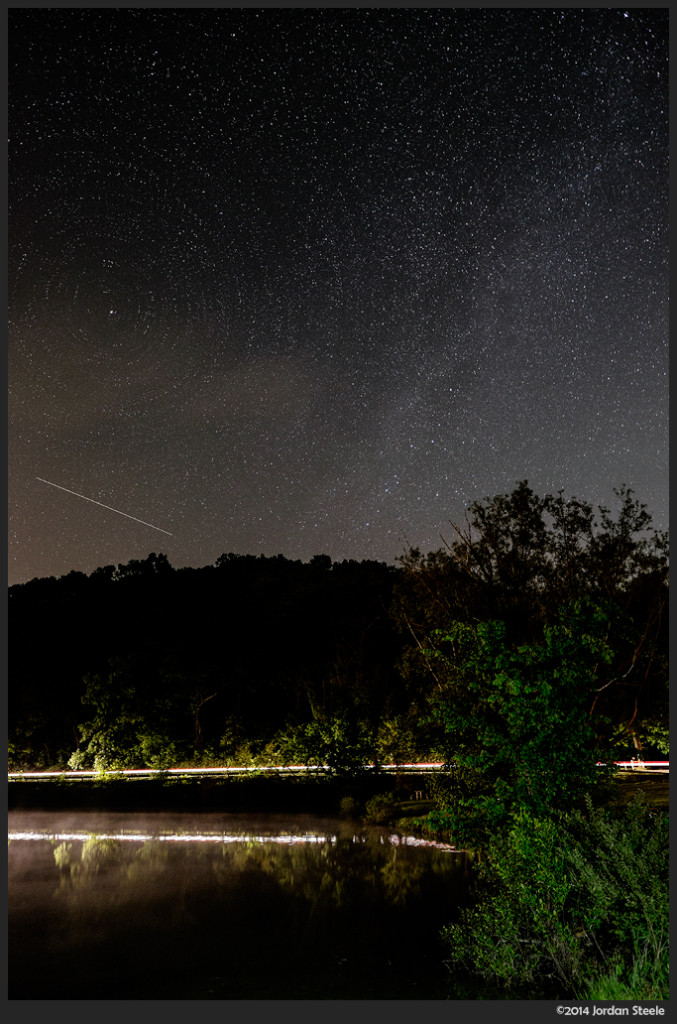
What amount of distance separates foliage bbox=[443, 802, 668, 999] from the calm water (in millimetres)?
919

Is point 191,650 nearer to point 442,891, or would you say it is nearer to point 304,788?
point 304,788

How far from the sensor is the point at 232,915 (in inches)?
532

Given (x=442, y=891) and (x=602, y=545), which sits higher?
(x=602, y=545)

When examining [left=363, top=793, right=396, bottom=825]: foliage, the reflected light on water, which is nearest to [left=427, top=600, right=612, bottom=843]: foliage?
the reflected light on water

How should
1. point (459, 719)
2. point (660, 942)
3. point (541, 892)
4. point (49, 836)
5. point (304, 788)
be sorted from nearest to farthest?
point (660, 942) → point (541, 892) → point (459, 719) → point (49, 836) → point (304, 788)

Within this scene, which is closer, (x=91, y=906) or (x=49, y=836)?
(x=91, y=906)

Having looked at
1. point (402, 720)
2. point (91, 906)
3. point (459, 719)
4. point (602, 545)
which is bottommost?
point (91, 906)

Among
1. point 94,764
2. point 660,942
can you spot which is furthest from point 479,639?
point 94,764

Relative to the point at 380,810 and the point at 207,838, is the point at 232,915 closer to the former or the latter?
the point at 207,838

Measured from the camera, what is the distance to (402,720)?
81.3ft

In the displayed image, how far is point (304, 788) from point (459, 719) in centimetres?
2488

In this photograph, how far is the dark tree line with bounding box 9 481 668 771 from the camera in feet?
49.3

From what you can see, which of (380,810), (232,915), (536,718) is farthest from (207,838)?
(536,718)

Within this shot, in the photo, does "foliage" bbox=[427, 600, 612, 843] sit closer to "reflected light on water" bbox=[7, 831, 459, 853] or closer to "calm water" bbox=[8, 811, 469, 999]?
"calm water" bbox=[8, 811, 469, 999]
